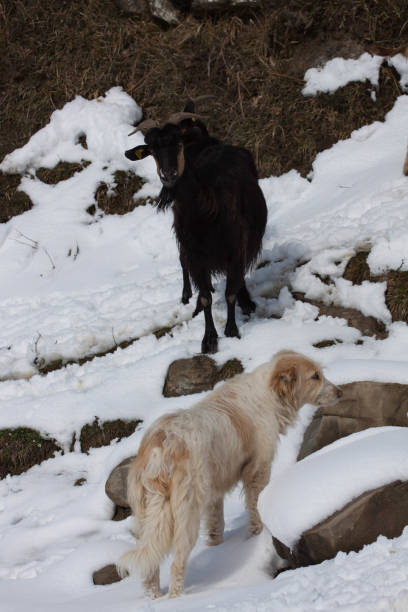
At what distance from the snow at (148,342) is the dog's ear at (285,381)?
1.62 ft

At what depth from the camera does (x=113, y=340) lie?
23.8ft

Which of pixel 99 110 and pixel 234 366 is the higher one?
pixel 99 110

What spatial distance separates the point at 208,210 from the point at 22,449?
2764 mm

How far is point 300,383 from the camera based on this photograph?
14.8 ft

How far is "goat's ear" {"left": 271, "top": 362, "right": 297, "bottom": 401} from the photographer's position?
446 centimetres

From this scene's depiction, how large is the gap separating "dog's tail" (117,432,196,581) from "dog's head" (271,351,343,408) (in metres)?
0.99

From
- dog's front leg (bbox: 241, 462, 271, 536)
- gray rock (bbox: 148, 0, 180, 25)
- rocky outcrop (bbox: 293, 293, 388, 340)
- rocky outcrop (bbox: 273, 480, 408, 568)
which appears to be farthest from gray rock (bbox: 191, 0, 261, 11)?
rocky outcrop (bbox: 273, 480, 408, 568)

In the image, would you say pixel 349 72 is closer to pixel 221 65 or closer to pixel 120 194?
pixel 221 65

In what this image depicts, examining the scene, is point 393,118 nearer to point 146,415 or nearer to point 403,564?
→ point 146,415

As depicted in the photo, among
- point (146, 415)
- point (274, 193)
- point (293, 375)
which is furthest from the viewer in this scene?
point (274, 193)

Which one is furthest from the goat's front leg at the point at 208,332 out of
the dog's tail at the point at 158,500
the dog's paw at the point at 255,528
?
the dog's tail at the point at 158,500

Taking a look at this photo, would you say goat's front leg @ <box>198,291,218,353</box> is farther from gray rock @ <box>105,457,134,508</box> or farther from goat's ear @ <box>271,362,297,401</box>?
goat's ear @ <box>271,362,297,401</box>

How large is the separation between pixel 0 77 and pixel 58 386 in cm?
769

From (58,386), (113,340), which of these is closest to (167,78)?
(113,340)
